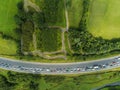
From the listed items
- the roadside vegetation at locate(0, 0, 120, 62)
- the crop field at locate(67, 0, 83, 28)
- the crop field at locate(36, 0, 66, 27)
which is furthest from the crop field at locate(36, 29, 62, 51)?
the crop field at locate(67, 0, 83, 28)

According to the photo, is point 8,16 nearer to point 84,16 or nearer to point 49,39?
point 49,39

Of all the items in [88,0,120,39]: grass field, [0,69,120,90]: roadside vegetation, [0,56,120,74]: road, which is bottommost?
[0,69,120,90]: roadside vegetation

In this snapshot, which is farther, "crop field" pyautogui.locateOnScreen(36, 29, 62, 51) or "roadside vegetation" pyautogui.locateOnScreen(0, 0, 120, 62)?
"crop field" pyautogui.locateOnScreen(36, 29, 62, 51)

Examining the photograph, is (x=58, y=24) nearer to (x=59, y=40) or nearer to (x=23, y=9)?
(x=59, y=40)

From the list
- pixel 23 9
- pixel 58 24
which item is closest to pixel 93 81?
pixel 58 24

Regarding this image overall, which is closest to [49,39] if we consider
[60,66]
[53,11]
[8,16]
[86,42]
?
[53,11]

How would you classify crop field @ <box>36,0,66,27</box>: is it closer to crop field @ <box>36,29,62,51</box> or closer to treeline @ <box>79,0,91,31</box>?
crop field @ <box>36,29,62,51</box>
